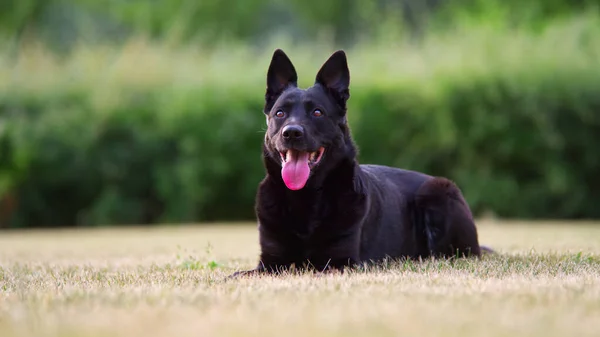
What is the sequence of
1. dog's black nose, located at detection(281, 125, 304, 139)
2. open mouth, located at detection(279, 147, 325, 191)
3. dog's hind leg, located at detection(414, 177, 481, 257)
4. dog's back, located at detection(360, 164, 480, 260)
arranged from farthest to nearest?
dog's hind leg, located at detection(414, 177, 481, 257) < dog's back, located at detection(360, 164, 480, 260) < open mouth, located at detection(279, 147, 325, 191) < dog's black nose, located at detection(281, 125, 304, 139)

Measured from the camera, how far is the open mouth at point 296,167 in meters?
4.49

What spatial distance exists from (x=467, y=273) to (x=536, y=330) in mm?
1836

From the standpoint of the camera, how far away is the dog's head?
14.7 feet

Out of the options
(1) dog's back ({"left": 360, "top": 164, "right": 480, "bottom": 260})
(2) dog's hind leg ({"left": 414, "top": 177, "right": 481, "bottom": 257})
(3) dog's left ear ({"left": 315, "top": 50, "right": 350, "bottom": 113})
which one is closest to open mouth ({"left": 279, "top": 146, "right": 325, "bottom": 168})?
(3) dog's left ear ({"left": 315, "top": 50, "right": 350, "bottom": 113})

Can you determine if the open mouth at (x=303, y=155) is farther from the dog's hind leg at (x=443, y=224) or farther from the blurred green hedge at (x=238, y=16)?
the blurred green hedge at (x=238, y=16)

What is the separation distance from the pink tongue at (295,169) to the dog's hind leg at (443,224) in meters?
1.35

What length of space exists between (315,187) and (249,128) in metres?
9.12

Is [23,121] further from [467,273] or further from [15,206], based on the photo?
[467,273]

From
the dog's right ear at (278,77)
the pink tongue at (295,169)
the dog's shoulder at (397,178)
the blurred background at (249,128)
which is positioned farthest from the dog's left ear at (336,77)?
the blurred background at (249,128)

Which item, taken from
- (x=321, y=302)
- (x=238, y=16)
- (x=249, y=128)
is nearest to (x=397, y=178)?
(x=321, y=302)

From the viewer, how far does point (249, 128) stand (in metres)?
13.7

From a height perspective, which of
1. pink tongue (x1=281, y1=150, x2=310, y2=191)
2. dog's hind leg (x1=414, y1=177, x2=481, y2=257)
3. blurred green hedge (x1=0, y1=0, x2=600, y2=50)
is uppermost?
blurred green hedge (x1=0, y1=0, x2=600, y2=50)

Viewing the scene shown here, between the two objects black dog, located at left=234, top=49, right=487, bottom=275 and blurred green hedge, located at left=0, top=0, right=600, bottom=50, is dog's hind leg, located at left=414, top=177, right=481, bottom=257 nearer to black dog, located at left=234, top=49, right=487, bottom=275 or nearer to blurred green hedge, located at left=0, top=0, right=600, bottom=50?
black dog, located at left=234, top=49, right=487, bottom=275

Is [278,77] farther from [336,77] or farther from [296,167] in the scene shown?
[296,167]
